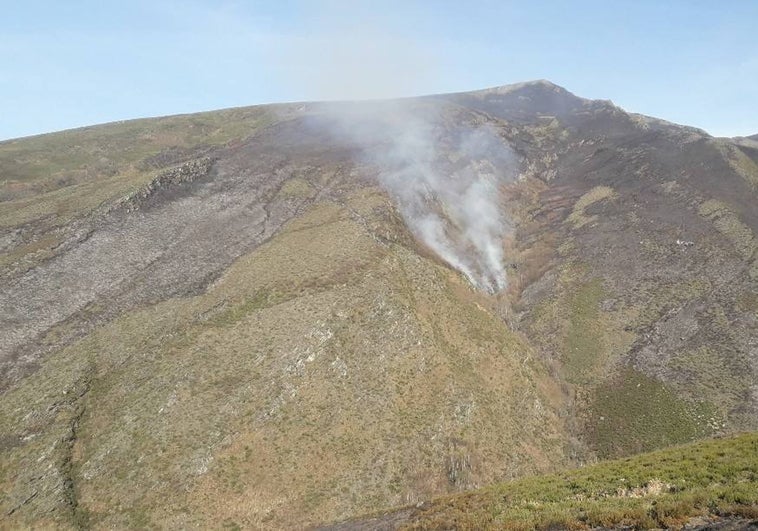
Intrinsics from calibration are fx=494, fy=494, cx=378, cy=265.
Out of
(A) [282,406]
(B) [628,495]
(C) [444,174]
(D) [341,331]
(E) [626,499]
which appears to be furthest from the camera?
(C) [444,174]

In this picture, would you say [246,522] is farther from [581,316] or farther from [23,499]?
[581,316]

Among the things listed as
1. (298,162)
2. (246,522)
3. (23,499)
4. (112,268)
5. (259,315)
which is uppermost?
(298,162)

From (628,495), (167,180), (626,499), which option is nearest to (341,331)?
(628,495)

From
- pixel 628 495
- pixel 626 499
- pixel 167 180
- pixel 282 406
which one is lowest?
pixel 282 406

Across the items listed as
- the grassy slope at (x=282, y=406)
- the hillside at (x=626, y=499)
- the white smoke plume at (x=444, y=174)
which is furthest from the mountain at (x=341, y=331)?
the hillside at (x=626, y=499)

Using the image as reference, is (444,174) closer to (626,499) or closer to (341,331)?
(341,331)

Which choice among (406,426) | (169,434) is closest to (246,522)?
(169,434)
